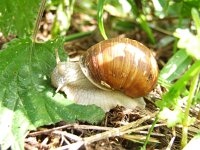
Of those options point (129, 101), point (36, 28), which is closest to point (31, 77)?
point (36, 28)

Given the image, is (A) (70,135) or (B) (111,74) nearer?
(A) (70,135)

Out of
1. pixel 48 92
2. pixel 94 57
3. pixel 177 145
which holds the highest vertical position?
pixel 94 57

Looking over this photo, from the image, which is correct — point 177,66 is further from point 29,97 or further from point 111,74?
point 29,97

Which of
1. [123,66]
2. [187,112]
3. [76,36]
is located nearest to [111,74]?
[123,66]

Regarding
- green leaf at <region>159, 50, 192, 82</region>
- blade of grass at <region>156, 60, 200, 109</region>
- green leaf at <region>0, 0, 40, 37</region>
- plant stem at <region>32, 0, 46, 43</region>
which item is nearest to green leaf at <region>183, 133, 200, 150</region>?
blade of grass at <region>156, 60, 200, 109</region>

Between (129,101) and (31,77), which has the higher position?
(31,77)

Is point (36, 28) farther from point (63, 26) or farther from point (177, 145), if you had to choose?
point (177, 145)
